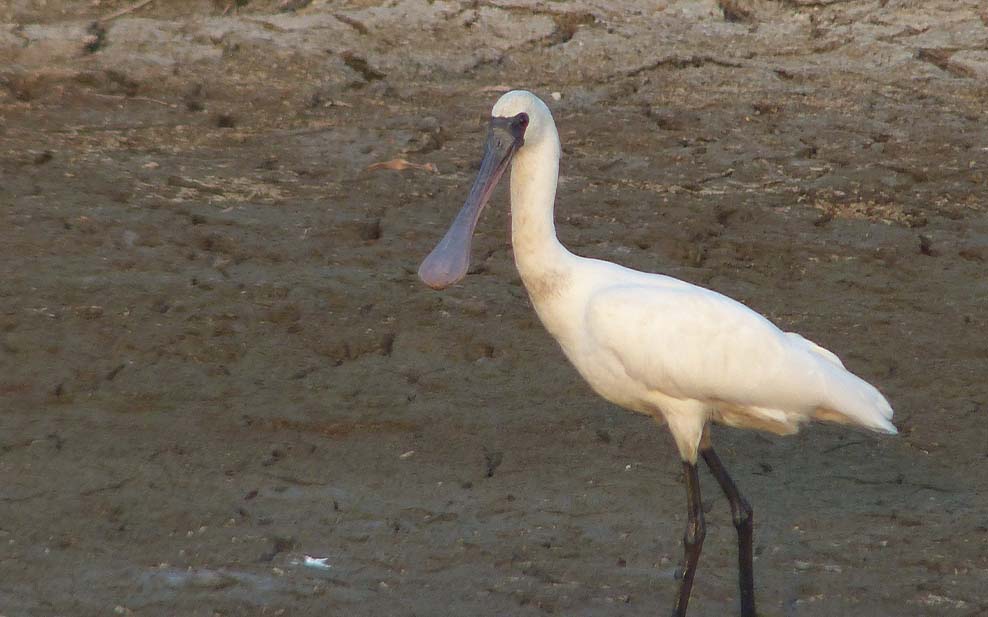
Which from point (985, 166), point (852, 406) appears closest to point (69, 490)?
point (852, 406)

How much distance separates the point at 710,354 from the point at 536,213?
0.69 meters

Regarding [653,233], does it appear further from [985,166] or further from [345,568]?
[345,568]

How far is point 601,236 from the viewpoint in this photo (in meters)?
7.39

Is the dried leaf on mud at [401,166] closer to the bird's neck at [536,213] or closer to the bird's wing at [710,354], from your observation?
the bird's neck at [536,213]

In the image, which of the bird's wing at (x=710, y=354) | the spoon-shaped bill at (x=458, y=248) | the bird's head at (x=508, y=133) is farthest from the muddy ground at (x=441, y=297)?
the bird's head at (x=508, y=133)

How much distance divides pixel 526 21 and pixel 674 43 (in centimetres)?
95

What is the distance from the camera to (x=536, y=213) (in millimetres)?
4672

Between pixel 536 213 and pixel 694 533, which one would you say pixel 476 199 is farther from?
pixel 694 533

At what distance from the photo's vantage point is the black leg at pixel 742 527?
4.64 metres

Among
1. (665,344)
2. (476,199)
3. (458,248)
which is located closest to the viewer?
(665,344)

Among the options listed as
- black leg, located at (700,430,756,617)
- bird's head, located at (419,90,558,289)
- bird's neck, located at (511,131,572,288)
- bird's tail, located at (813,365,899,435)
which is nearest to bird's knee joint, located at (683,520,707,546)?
black leg, located at (700,430,756,617)

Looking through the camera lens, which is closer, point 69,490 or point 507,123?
point 507,123

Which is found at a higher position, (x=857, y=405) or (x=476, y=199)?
(x=476, y=199)

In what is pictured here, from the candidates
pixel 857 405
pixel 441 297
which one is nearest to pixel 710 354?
pixel 857 405
